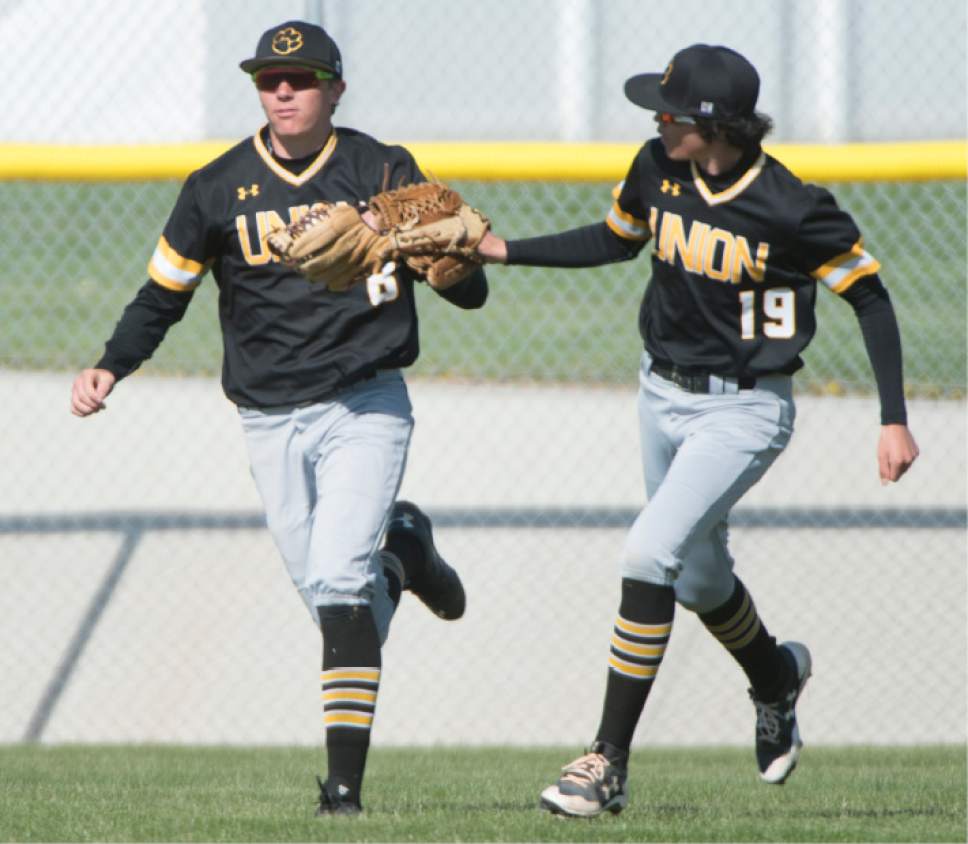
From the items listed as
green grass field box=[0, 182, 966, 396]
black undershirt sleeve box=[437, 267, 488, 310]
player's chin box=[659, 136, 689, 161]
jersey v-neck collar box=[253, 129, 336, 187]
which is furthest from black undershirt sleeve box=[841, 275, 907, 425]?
green grass field box=[0, 182, 966, 396]

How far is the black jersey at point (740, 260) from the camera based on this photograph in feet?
14.4


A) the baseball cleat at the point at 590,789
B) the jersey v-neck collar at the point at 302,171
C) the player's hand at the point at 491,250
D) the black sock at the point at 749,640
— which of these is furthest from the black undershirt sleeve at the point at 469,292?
the baseball cleat at the point at 590,789

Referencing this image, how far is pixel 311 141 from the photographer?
462cm

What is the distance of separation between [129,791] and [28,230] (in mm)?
7822

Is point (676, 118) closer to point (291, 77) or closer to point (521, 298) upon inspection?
point (291, 77)

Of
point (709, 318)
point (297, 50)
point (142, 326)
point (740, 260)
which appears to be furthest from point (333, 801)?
point (297, 50)

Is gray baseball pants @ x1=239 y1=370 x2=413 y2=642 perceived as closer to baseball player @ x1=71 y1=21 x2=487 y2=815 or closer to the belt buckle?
baseball player @ x1=71 y1=21 x2=487 y2=815

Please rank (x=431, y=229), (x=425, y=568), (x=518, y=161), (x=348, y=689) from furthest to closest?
(x=518, y=161) → (x=425, y=568) → (x=431, y=229) → (x=348, y=689)

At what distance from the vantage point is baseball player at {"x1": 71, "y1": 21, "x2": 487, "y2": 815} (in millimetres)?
4504

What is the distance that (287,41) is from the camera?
4.55 metres

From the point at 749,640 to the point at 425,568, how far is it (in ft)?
3.41

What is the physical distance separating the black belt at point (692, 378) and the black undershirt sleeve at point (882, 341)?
0.32 m

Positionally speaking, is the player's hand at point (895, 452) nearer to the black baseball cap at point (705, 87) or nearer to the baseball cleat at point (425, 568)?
the black baseball cap at point (705, 87)

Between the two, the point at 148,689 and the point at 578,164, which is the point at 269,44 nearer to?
the point at 578,164
